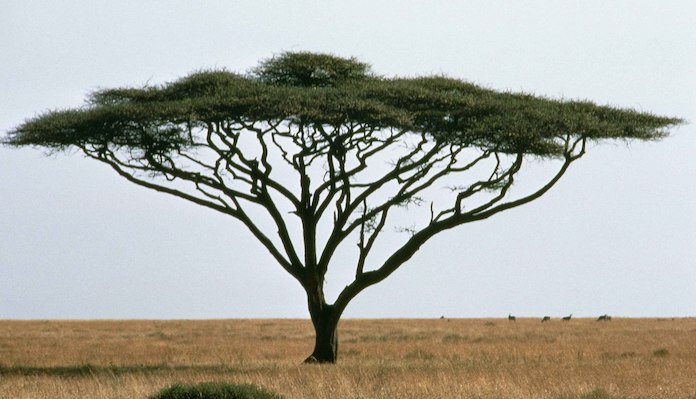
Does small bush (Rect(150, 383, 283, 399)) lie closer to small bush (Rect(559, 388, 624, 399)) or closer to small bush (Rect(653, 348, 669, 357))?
small bush (Rect(559, 388, 624, 399))

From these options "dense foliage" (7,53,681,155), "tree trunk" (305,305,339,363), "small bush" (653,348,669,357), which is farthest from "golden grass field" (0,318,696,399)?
"dense foliage" (7,53,681,155)

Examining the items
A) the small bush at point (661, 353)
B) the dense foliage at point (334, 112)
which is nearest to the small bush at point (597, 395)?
the dense foliage at point (334, 112)

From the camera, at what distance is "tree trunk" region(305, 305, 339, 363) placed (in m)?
25.4

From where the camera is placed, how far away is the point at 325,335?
25.4 meters

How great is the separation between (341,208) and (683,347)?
33.7 ft

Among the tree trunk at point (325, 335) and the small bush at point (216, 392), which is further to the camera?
the tree trunk at point (325, 335)

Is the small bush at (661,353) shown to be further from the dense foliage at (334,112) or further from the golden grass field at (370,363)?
the dense foliage at (334,112)

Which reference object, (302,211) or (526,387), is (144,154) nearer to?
(302,211)

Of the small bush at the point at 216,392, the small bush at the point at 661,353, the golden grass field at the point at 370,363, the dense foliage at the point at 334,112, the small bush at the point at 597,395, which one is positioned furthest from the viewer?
the small bush at the point at 661,353

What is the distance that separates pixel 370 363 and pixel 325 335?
1.38 m

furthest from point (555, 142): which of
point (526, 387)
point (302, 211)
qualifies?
point (526, 387)

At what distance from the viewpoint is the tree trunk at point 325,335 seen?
25.4 meters

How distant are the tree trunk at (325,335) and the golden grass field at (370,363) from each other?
483 mm

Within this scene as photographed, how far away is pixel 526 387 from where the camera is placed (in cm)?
1661
